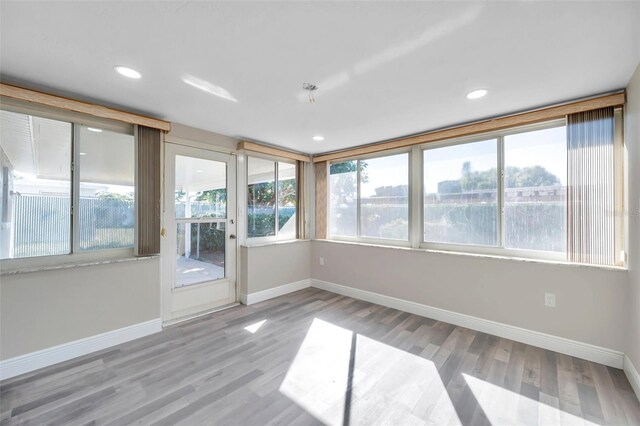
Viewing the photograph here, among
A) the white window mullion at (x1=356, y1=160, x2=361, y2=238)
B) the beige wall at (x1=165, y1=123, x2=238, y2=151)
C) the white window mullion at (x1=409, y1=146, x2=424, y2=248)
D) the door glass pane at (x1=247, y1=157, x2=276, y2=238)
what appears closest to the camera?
the beige wall at (x1=165, y1=123, x2=238, y2=151)

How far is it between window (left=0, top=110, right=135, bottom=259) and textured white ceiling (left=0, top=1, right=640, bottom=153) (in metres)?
0.40

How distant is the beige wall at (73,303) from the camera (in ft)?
7.20

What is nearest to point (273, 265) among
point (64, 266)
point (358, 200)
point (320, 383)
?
point (358, 200)

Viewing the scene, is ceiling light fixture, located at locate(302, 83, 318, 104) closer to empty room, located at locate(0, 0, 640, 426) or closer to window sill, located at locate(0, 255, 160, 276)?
empty room, located at locate(0, 0, 640, 426)

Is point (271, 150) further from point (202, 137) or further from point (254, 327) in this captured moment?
point (254, 327)

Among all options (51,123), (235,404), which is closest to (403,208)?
(235,404)

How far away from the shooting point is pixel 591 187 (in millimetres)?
2438

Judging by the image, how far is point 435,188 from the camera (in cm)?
354

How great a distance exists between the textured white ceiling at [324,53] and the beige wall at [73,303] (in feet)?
5.45

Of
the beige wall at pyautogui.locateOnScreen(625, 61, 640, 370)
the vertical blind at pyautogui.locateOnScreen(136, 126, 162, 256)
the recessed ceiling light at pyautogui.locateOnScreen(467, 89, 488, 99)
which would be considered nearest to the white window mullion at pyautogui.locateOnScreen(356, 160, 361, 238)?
the recessed ceiling light at pyautogui.locateOnScreen(467, 89, 488, 99)

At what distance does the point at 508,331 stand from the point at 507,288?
1.48 ft

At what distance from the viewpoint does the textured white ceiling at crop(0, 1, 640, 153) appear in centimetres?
141

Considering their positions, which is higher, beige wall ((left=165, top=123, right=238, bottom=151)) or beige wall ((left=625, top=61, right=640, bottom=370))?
beige wall ((left=165, top=123, right=238, bottom=151))

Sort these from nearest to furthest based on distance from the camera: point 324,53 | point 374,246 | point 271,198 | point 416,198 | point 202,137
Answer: point 324,53 → point 202,137 → point 416,198 → point 374,246 → point 271,198
